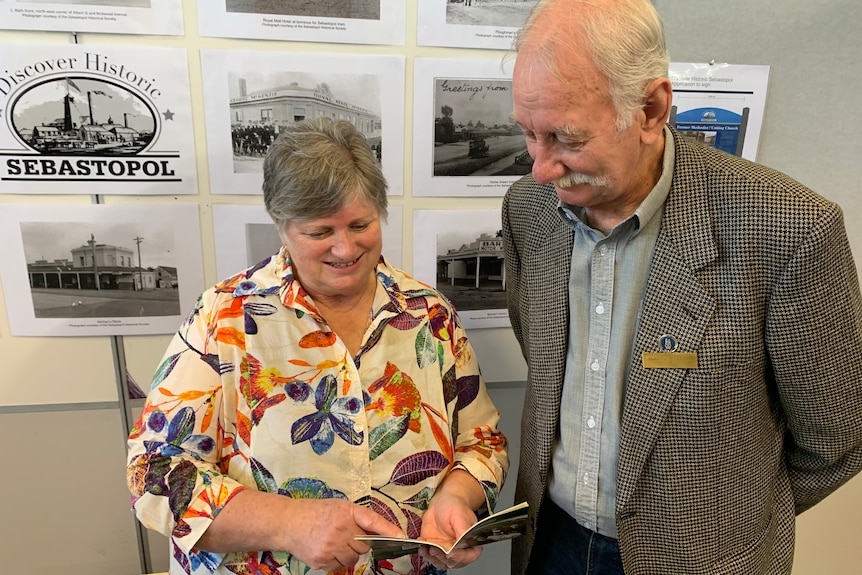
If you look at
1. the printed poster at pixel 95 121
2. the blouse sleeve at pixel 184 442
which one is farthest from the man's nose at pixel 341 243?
the printed poster at pixel 95 121

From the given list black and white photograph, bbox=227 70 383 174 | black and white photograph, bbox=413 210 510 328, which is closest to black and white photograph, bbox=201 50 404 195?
black and white photograph, bbox=227 70 383 174

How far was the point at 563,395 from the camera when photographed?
3.92 ft

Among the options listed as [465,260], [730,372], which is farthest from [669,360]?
[465,260]

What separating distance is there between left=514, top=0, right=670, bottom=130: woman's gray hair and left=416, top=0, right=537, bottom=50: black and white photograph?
0.60 metres

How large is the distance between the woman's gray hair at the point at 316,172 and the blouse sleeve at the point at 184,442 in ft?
0.86

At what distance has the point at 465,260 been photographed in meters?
1.68

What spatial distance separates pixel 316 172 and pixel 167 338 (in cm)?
88

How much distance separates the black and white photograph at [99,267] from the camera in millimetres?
1492

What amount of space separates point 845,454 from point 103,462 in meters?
1.94

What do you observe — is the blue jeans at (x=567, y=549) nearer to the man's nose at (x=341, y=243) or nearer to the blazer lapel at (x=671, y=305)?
the blazer lapel at (x=671, y=305)

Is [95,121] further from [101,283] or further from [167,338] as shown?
[167,338]

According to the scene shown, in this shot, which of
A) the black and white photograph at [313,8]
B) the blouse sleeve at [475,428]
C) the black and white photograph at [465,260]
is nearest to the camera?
the blouse sleeve at [475,428]

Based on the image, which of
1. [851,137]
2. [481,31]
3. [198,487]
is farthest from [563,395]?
[851,137]

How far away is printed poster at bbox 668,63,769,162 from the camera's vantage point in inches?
61.9
